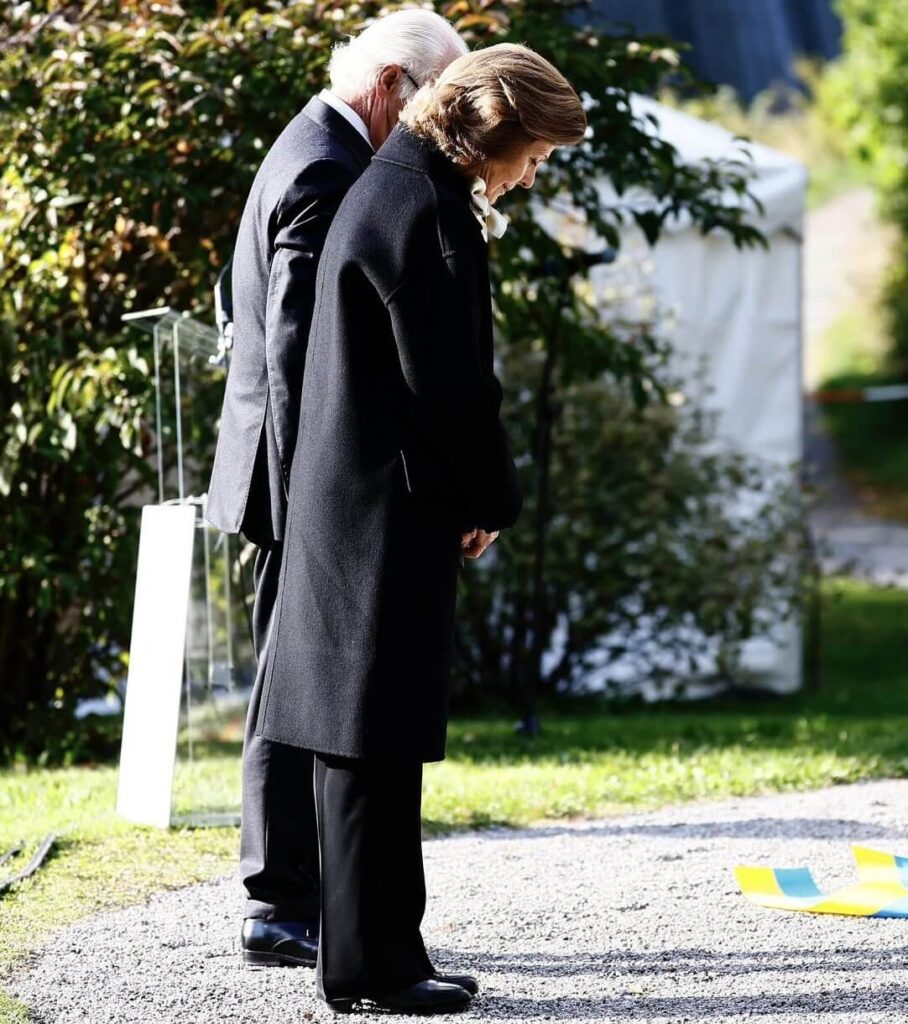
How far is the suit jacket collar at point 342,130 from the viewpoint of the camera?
3336 millimetres

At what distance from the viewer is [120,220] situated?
5.73m

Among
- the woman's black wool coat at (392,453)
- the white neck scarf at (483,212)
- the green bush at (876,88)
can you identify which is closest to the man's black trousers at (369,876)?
the woman's black wool coat at (392,453)

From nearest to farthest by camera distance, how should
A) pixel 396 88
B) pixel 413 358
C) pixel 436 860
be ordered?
pixel 413 358 < pixel 396 88 < pixel 436 860

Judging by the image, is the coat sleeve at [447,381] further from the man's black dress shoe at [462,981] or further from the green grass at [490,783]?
the green grass at [490,783]

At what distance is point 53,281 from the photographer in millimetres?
5891

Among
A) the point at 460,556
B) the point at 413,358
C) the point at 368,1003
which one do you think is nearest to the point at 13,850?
the point at 368,1003

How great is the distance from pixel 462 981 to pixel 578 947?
0.42 meters

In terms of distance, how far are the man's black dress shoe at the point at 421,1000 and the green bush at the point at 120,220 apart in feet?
9.40

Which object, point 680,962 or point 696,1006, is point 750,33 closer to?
point 680,962

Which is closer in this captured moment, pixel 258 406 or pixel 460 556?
pixel 460 556

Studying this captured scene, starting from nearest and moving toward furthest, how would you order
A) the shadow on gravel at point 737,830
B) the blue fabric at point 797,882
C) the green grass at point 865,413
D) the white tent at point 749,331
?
the blue fabric at point 797,882, the shadow on gravel at point 737,830, the white tent at point 749,331, the green grass at point 865,413

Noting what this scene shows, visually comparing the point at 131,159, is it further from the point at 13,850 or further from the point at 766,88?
the point at 766,88

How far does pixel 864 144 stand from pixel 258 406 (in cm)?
1586

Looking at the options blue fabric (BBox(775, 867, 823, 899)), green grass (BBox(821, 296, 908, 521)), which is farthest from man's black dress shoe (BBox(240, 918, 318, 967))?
green grass (BBox(821, 296, 908, 521))
